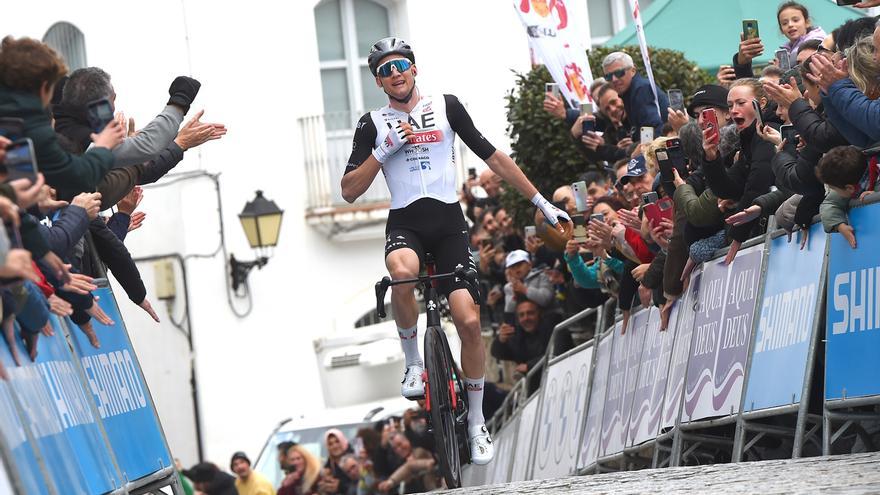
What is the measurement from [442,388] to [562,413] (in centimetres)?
369

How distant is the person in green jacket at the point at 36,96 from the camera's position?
754 cm

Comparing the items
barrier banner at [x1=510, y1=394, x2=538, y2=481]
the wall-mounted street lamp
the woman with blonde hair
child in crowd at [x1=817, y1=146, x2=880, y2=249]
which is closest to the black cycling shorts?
child in crowd at [x1=817, y1=146, x2=880, y2=249]

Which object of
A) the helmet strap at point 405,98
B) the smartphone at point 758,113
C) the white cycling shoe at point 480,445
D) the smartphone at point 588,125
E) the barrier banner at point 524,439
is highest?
the helmet strap at point 405,98

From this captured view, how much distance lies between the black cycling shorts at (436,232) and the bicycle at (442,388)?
14 cm


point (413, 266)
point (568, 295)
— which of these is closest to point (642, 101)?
point (568, 295)

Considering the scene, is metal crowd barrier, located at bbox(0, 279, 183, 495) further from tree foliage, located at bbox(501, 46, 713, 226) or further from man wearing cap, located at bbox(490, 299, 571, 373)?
tree foliage, located at bbox(501, 46, 713, 226)

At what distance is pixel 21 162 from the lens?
699 centimetres

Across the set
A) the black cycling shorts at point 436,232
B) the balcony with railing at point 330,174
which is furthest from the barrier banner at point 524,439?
the balcony with railing at point 330,174

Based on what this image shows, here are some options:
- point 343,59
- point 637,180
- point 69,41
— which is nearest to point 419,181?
point 637,180

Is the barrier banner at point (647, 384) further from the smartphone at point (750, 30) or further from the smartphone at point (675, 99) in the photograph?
the smartphone at point (750, 30)

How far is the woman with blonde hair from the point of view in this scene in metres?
18.5

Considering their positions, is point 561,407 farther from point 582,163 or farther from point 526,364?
point 582,163

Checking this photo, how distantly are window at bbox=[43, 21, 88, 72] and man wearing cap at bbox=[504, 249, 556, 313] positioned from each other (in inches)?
564

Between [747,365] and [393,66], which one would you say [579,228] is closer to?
[393,66]
